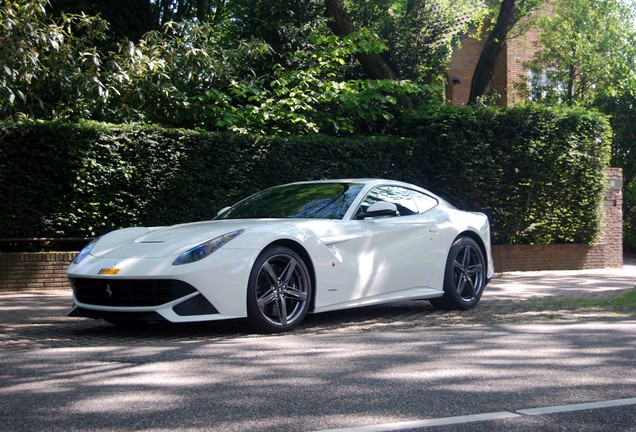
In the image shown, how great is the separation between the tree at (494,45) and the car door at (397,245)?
1034 centimetres

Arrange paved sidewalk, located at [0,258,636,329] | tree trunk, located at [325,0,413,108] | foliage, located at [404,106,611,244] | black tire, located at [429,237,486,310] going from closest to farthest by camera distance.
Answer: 1. black tire, located at [429,237,486,310]
2. paved sidewalk, located at [0,258,636,329]
3. foliage, located at [404,106,611,244]
4. tree trunk, located at [325,0,413,108]

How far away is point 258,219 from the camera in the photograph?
8.27m

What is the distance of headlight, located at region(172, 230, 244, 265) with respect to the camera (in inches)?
279

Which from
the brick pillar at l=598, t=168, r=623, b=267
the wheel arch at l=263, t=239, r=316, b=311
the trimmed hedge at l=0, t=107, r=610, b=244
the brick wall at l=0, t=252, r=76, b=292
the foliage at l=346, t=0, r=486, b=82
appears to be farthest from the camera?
the foliage at l=346, t=0, r=486, b=82

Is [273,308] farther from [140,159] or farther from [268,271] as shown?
[140,159]

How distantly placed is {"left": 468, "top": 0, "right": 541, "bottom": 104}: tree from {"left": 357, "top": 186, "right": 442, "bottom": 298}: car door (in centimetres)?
1034

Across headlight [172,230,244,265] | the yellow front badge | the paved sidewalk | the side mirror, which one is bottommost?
the paved sidewalk

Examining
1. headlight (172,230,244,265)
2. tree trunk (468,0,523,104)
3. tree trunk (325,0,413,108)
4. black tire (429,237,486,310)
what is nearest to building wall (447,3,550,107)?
tree trunk (468,0,523,104)

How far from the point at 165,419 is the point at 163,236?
3.53 meters

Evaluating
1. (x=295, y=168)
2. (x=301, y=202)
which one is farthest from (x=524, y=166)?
(x=301, y=202)

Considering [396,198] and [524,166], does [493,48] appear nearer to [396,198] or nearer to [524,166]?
[524,166]

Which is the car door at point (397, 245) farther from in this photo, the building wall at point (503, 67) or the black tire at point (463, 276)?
the building wall at point (503, 67)

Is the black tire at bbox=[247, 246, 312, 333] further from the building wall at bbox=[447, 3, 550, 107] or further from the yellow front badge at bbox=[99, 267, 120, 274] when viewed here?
the building wall at bbox=[447, 3, 550, 107]

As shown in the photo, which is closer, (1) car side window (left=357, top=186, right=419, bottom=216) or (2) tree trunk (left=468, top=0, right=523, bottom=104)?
(1) car side window (left=357, top=186, right=419, bottom=216)
